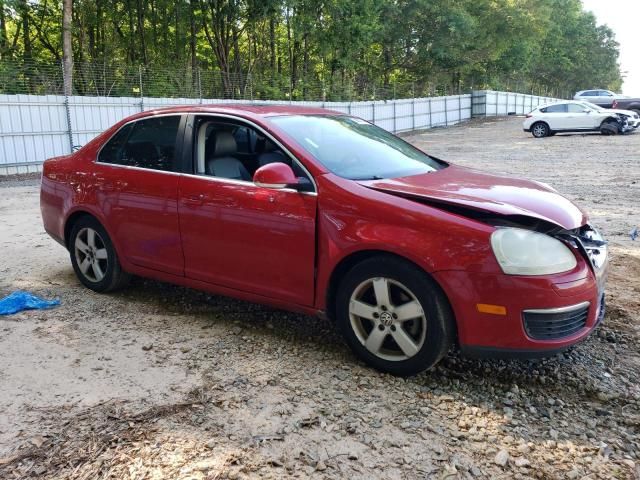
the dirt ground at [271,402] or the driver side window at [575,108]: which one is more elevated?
the driver side window at [575,108]

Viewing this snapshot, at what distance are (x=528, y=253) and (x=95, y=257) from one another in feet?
11.6

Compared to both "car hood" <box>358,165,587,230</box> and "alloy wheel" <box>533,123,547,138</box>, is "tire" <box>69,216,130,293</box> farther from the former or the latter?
"alloy wheel" <box>533,123,547,138</box>

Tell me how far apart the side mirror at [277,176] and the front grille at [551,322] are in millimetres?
1545

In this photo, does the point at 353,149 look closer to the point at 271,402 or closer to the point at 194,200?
the point at 194,200

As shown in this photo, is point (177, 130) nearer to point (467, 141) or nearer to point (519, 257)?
point (519, 257)

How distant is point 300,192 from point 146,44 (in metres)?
29.2

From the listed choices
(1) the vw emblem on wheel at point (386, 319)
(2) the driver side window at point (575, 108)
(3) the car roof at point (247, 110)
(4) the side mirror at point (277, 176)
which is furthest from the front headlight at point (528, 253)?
(2) the driver side window at point (575, 108)

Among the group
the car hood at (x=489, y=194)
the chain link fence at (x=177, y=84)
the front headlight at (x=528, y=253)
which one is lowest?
the front headlight at (x=528, y=253)

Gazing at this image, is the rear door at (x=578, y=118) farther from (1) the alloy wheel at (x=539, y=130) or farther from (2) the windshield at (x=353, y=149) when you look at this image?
(2) the windshield at (x=353, y=149)

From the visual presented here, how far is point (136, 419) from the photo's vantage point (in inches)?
118

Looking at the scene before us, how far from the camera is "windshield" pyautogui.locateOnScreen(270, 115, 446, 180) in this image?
383cm

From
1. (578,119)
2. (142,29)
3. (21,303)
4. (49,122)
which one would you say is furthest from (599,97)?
(21,303)

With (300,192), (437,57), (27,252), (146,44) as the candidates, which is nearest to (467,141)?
(437,57)

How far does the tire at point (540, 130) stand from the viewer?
78.7 feet
